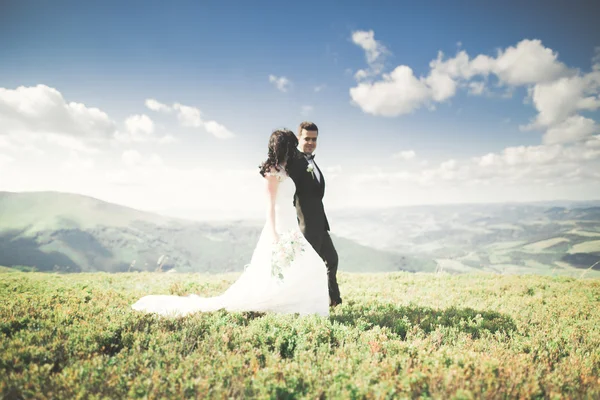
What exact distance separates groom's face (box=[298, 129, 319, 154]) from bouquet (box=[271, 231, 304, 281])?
218cm

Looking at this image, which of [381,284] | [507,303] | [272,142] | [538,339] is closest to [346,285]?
[381,284]

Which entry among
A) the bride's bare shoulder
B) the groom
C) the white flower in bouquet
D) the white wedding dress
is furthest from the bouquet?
the white flower in bouquet

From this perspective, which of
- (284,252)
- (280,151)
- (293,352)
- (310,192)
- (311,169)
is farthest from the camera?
(310,192)

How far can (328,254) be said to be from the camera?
26.7ft

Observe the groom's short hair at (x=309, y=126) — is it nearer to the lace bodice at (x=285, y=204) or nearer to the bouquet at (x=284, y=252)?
the lace bodice at (x=285, y=204)

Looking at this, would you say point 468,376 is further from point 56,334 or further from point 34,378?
point 56,334

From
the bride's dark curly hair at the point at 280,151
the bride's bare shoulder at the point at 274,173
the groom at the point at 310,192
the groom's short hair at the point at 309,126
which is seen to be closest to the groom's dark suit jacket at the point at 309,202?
the groom at the point at 310,192

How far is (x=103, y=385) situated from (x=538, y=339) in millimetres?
7815

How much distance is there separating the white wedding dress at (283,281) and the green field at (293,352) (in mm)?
519

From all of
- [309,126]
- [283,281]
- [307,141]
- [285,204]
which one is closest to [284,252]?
[283,281]

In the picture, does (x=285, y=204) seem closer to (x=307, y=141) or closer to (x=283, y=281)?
(x=307, y=141)

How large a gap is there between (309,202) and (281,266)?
172 cm

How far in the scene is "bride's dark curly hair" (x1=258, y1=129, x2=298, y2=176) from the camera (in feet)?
22.7

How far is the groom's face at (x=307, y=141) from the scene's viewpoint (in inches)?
299
